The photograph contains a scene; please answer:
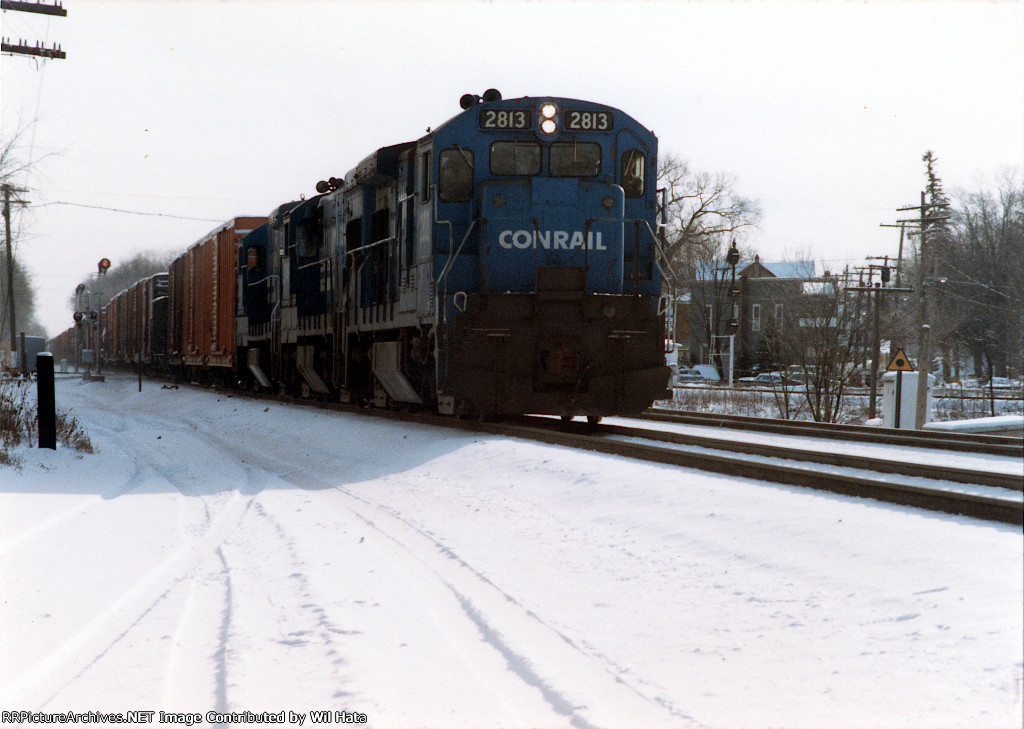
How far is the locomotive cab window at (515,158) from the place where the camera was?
11.0 metres

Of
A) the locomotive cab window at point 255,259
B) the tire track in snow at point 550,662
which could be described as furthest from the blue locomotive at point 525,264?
the locomotive cab window at point 255,259

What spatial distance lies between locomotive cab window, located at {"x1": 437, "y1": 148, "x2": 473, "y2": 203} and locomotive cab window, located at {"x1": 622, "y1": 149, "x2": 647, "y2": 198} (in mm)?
1911

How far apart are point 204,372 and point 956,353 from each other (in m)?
41.0

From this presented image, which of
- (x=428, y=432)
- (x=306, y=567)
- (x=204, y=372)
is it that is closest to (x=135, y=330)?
(x=204, y=372)

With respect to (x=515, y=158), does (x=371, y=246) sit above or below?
below

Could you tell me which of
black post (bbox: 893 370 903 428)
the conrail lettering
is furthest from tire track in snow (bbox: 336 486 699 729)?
black post (bbox: 893 370 903 428)

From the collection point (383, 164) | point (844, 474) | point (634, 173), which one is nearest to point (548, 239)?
point (634, 173)

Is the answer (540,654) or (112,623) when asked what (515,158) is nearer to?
(112,623)

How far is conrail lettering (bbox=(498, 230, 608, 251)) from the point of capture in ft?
35.0

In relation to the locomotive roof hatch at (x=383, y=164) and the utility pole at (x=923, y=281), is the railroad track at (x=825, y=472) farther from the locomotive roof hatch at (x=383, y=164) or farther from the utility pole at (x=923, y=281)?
the utility pole at (x=923, y=281)

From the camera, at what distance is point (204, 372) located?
92.8ft

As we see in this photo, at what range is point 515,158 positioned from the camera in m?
11.0

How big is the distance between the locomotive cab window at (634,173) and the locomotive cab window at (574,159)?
0.41 m

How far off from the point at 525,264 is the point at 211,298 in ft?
53.5
